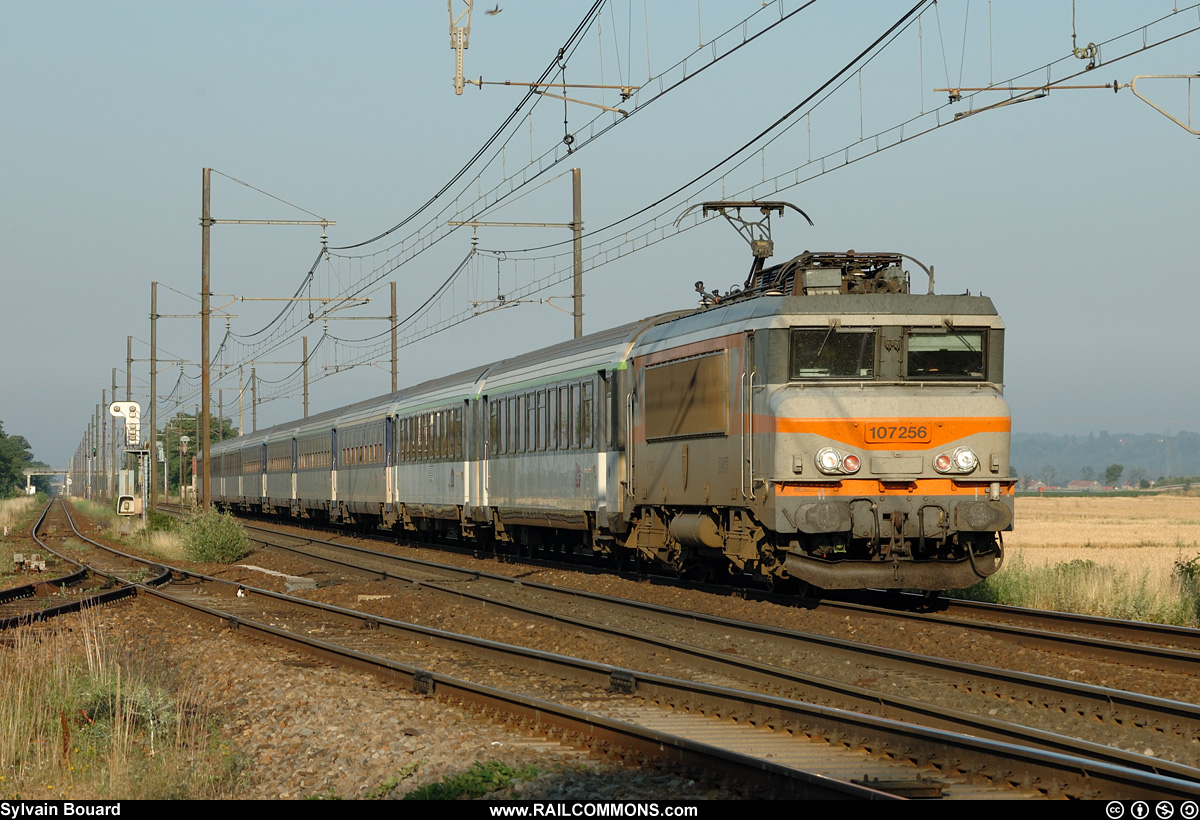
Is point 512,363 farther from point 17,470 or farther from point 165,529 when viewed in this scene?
point 17,470

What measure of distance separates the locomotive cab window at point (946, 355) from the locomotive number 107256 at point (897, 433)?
68cm

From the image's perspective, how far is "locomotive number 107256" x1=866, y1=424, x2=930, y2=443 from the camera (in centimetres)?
1471

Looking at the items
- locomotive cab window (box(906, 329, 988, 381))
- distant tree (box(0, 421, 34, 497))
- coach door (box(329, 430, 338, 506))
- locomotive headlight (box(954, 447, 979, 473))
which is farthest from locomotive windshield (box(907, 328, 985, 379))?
distant tree (box(0, 421, 34, 497))

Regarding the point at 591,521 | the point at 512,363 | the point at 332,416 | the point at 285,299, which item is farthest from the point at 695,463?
the point at 332,416

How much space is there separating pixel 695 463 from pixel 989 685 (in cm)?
685

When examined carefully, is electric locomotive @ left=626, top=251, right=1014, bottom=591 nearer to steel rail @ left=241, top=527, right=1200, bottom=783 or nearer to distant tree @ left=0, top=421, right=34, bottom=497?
steel rail @ left=241, top=527, right=1200, bottom=783

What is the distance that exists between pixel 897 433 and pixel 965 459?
840 millimetres

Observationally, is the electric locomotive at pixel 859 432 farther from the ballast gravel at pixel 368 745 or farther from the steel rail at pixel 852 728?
the ballast gravel at pixel 368 745

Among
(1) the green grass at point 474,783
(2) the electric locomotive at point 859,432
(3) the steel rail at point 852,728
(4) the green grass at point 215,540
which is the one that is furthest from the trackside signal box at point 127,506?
(1) the green grass at point 474,783

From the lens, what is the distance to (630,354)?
19.3 metres

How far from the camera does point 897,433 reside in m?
14.8

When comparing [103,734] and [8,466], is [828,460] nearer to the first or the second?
[103,734]

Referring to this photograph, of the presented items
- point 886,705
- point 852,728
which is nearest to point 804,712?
point 852,728

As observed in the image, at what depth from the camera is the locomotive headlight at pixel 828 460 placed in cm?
1448
